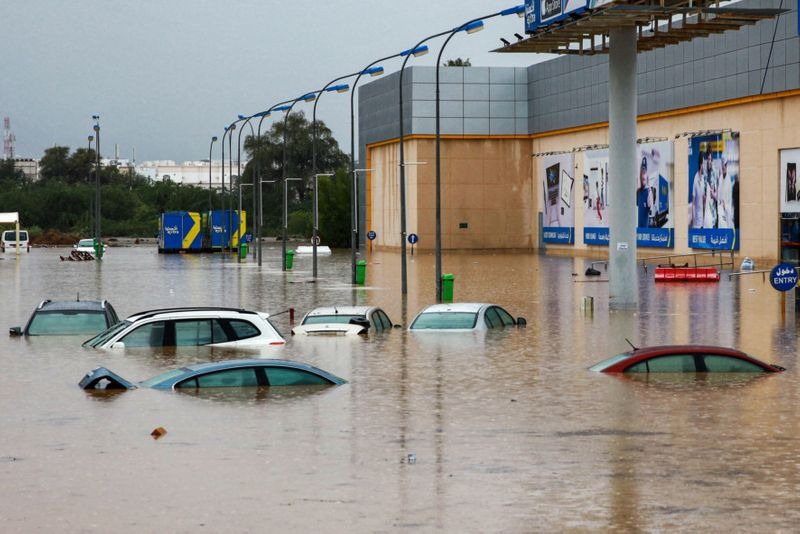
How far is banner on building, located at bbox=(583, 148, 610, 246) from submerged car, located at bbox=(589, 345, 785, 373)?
56933 mm

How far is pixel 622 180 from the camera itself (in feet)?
130

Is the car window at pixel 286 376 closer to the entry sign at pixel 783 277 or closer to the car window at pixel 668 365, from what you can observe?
the car window at pixel 668 365

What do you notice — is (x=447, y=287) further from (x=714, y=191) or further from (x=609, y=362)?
(x=714, y=191)

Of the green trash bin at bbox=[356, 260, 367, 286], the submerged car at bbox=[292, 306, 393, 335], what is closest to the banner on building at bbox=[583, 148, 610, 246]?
the green trash bin at bbox=[356, 260, 367, 286]

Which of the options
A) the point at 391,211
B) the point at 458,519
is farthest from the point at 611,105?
the point at 391,211

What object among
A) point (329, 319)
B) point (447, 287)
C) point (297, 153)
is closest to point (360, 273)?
point (447, 287)

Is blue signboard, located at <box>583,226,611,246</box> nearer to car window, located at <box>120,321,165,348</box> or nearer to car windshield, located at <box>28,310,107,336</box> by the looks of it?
car windshield, located at <box>28,310,107,336</box>

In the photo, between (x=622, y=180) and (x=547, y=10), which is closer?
(x=547, y=10)

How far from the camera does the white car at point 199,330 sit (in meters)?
24.9

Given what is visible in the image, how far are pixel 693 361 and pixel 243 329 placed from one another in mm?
7917

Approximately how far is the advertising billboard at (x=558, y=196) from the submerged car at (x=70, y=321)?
192ft

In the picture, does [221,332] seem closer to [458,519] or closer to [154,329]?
[154,329]

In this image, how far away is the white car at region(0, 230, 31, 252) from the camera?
344 feet

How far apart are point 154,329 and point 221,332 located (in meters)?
1.25
